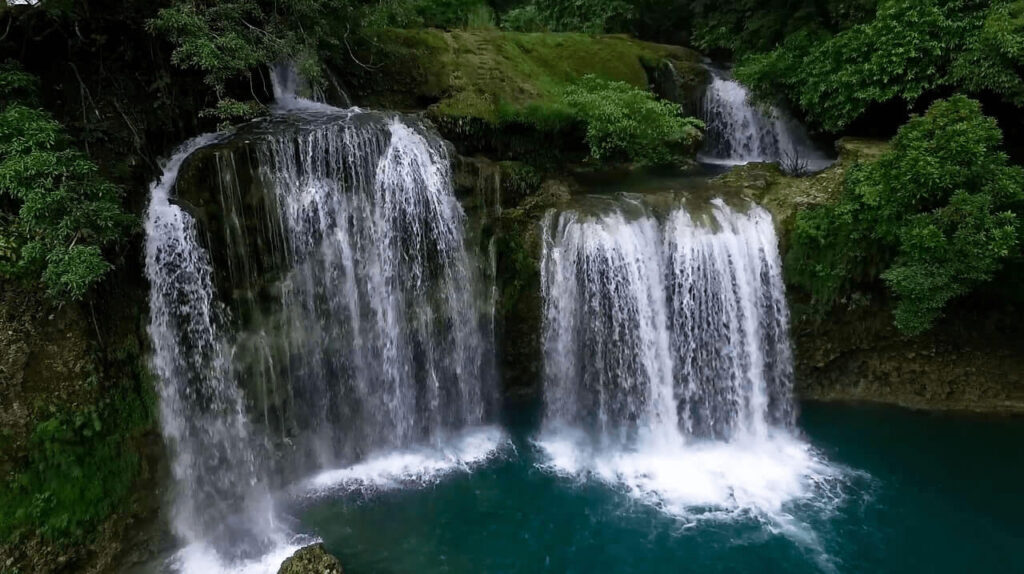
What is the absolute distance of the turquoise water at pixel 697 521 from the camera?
8.64 metres

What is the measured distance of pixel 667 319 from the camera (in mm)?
11195

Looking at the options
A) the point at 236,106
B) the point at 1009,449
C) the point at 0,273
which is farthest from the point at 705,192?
the point at 0,273

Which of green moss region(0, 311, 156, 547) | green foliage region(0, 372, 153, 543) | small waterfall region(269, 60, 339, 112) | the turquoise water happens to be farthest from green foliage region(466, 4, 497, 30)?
green foliage region(0, 372, 153, 543)

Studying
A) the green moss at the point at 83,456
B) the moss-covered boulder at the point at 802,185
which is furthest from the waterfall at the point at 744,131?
the green moss at the point at 83,456

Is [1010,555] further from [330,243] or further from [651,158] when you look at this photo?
[330,243]

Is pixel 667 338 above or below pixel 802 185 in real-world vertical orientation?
below

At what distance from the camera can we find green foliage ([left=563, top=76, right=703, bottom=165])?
12.1m

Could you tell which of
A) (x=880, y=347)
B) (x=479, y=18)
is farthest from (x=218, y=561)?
(x=479, y=18)

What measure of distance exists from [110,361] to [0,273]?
167 cm

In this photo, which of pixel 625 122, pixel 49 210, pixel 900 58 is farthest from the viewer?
pixel 625 122

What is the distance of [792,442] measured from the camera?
11164 mm

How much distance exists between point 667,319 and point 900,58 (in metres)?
6.68

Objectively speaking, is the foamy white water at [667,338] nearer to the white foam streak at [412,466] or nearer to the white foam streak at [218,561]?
the white foam streak at [412,466]

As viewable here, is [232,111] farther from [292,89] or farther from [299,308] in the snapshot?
[292,89]
